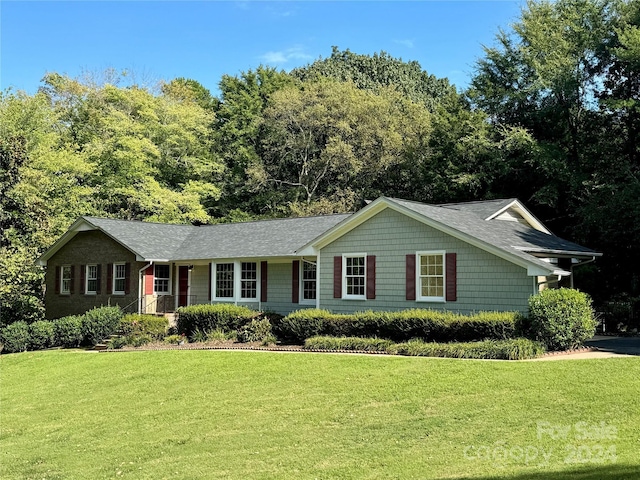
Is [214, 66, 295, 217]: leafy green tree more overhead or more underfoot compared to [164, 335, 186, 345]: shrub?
more overhead

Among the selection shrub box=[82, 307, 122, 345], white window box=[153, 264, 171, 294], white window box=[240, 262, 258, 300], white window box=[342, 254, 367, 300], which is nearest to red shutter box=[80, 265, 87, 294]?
white window box=[153, 264, 171, 294]

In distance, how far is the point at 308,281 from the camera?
24234mm

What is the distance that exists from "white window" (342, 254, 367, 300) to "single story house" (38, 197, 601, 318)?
36mm

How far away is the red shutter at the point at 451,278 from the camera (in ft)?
61.2

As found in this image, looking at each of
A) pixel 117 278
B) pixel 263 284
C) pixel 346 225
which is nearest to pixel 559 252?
pixel 346 225

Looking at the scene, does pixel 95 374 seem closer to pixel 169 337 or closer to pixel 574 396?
pixel 169 337

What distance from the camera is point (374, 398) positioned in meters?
11.6

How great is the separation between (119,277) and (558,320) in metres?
19.0

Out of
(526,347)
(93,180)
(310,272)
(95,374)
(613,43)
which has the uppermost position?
(613,43)

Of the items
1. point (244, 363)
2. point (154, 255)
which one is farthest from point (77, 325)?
point (244, 363)

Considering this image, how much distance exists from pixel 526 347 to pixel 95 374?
37.2ft

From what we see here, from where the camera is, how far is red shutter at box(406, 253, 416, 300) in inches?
770

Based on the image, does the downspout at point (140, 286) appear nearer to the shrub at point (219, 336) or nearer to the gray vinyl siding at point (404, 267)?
the shrub at point (219, 336)

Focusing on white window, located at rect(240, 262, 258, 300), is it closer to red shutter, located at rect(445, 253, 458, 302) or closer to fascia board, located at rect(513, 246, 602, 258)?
red shutter, located at rect(445, 253, 458, 302)
